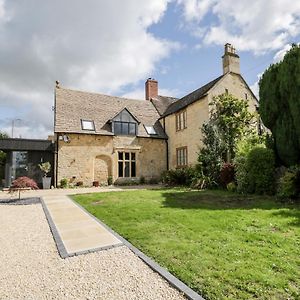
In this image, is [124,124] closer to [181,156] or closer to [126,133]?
[126,133]

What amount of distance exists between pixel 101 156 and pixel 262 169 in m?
Answer: 11.9

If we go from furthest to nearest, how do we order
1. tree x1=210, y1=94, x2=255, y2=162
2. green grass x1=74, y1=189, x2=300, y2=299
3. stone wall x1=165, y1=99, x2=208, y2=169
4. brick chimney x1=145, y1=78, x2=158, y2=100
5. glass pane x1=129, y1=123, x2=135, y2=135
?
brick chimney x1=145, y1=78, x2=158, y2=100 → glass pane x1=129, y1=123, x2=135, y2=135 → stone wall x1=165, y1=99, x2=208, y2=169 → tree x1=210, y1=94, x2=255, y2=162 → green grass x1=74, y1=189, x2=300, y2=299

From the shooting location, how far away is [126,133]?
19938 millimetres

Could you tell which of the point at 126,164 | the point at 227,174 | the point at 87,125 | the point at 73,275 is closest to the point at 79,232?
the point at 73,275

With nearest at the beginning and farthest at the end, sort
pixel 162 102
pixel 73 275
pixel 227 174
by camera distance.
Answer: pixel 73 275 → pixel 227 174 → pixel 162 102

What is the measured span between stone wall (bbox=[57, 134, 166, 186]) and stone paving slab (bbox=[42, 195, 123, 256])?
30.8 ft

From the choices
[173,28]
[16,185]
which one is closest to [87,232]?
[16,185]

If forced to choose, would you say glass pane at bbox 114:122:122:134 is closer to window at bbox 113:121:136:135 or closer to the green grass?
window at bbox 113:121:136:135

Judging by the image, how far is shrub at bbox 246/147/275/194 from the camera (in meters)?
10.4

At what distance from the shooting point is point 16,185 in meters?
10.8

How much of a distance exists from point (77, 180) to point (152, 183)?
585 cm

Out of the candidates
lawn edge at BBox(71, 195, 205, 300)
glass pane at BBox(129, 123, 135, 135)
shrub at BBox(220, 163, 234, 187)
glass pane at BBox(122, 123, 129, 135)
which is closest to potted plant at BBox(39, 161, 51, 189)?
glass pane at BBox(122, 123, 129, 135)

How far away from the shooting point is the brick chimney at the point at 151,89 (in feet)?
80.8

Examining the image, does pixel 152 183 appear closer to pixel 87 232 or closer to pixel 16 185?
pixel 16 185
